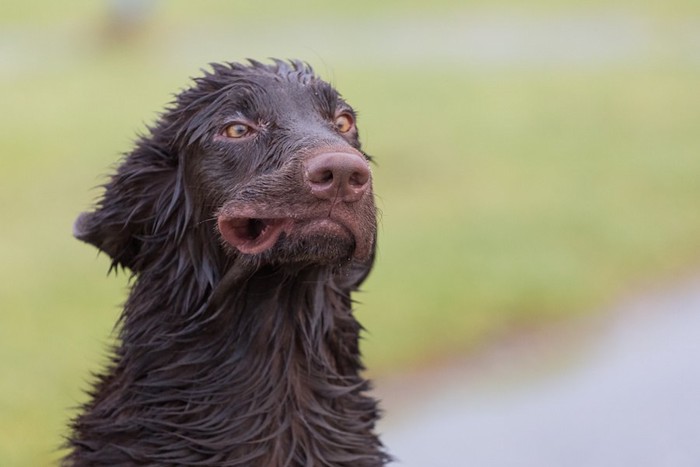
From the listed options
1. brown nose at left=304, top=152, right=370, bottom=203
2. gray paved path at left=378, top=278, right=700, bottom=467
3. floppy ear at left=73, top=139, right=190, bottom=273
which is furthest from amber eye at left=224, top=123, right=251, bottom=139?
gray paved path at left=378, top=278, right=700, bottom=467

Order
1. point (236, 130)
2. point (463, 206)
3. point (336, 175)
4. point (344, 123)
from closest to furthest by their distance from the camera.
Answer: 1. point (336, 175)
2. point (236, 130)
3. point (344, 123)
4. point (463, 206)

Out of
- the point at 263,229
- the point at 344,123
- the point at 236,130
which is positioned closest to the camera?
the point at 263,229

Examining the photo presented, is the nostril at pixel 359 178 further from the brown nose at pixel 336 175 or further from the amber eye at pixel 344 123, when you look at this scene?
the amber eye at pixel 344 123

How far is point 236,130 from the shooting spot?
3.09m

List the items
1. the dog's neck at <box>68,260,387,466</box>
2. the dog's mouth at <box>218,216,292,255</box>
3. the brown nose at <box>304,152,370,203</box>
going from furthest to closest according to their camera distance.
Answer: the dog's neck at <box>68,260,387,466</box> < the dog's mouth at <box>218,216,292,255</box> < the brown nose at <box>304,152,370,203</box>

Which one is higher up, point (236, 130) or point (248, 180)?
point (236, 130)

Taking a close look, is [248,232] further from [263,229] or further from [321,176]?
[321,176]

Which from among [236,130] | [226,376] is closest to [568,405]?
Answer: [226,376]

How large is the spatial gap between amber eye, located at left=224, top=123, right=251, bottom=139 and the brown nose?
0.37 metres

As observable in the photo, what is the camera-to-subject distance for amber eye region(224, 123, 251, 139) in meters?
3.08

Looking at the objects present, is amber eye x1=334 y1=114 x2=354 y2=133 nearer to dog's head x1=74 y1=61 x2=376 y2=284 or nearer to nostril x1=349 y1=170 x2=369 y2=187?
dog's head x1=74 y1=61 x2=376 y2=284

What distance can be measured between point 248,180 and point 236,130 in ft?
0.61

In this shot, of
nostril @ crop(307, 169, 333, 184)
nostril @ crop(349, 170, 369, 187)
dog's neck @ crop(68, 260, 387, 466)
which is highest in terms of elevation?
nostril @ crop(349, 170, 369, 187)

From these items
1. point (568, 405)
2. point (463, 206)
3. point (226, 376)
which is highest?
point (463, 206)
